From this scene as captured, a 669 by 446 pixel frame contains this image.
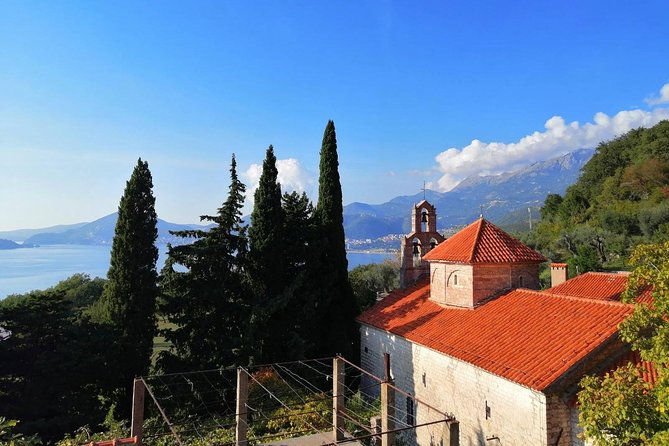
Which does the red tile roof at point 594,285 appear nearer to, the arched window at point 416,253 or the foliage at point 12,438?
the arched window at point 416,253

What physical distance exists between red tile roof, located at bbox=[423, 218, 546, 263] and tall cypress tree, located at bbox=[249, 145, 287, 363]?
21.1 feet

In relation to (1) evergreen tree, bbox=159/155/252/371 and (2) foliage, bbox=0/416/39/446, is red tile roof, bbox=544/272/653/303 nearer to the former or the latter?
(1) evergreen tree, bbox=159/155/252/371

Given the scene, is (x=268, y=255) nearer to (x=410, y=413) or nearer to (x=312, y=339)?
(x=312, y=339)

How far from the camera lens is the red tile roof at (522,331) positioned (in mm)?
9453

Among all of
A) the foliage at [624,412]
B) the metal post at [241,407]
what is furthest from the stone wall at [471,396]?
the metal post at [241,407]

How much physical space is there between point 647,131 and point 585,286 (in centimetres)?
5438

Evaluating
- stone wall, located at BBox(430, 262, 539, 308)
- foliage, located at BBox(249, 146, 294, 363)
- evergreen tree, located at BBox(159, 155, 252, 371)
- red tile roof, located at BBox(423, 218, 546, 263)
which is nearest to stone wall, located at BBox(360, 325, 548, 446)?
stone wall, located at BBox(430, 262, 539, 308)

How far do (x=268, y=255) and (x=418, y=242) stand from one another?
7.35 meters

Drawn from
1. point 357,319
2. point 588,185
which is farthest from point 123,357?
point 588,185

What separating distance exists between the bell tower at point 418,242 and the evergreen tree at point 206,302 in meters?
7.69

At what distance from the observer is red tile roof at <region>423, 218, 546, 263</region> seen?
1489 centimetres

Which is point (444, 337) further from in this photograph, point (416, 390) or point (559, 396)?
point (559, 396)

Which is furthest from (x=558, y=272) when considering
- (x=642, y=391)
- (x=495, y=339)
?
(x=642, y=391)

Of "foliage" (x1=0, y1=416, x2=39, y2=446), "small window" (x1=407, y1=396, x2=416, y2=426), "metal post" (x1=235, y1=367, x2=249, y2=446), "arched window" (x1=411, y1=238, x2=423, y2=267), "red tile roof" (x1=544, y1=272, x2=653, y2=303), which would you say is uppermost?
"arched window" (x1=411, y1=238, x2=423, y2=267)
